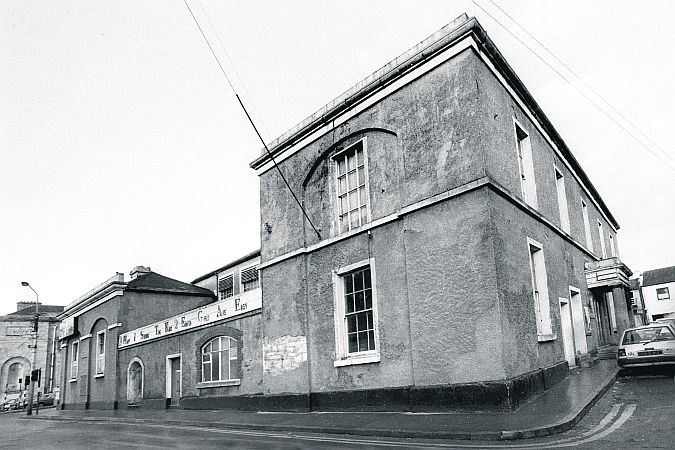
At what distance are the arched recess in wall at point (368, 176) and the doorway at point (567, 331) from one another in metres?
6.23

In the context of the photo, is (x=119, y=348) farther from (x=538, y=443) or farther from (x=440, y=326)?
(x=538, y=443)

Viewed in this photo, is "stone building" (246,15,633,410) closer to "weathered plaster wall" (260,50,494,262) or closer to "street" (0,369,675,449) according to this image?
"weathered plaster wall" (260,50,494,262)

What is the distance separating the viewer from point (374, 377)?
14.1 metres

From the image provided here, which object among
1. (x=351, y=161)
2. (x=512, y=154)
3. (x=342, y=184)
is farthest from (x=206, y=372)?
(x=512, y=154)

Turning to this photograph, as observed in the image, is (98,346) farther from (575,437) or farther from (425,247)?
(575,437)

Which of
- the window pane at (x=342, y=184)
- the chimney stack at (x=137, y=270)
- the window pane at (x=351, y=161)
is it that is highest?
the chimney stack at (x=137, y=270)

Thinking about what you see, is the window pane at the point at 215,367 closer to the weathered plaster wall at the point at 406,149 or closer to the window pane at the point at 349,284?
the weathered plaster wall at the point at 406,149

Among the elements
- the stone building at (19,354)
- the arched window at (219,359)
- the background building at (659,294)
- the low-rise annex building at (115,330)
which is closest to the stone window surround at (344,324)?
the arched window at (219,359)

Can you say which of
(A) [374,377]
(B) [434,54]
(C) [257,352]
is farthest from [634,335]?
(C) [257,352]

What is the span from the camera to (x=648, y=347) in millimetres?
14250

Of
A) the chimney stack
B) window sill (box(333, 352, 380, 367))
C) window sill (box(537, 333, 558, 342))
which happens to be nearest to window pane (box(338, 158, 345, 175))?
window sill (box(333, 352, 380, 367))

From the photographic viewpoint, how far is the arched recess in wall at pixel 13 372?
5153 cm

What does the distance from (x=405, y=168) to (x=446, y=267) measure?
9.82 feet

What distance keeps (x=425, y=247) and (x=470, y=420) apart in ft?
13.8
